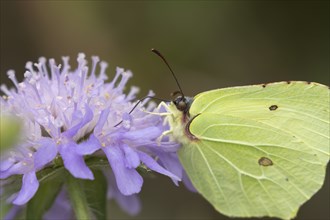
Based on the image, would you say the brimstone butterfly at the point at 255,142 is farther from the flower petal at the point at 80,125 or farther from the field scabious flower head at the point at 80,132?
the flower petal at the point at 80,125

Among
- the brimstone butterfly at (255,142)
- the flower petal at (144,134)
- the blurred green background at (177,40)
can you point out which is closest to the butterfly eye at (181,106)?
the brimstone butterfly at (255,142)

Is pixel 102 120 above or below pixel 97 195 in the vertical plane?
above

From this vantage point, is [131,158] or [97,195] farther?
[97,195]

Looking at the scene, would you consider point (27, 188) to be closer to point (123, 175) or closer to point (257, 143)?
point (123, 175)

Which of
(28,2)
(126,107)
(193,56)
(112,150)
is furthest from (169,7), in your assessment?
(112,150)

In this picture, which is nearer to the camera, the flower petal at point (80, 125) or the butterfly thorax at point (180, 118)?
the flower petal at point (80, 125)

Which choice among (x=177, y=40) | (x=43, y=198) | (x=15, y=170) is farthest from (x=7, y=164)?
(x=177, y=40)

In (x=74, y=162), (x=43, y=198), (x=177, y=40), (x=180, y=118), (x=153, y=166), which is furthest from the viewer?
(x=177, y=40)
